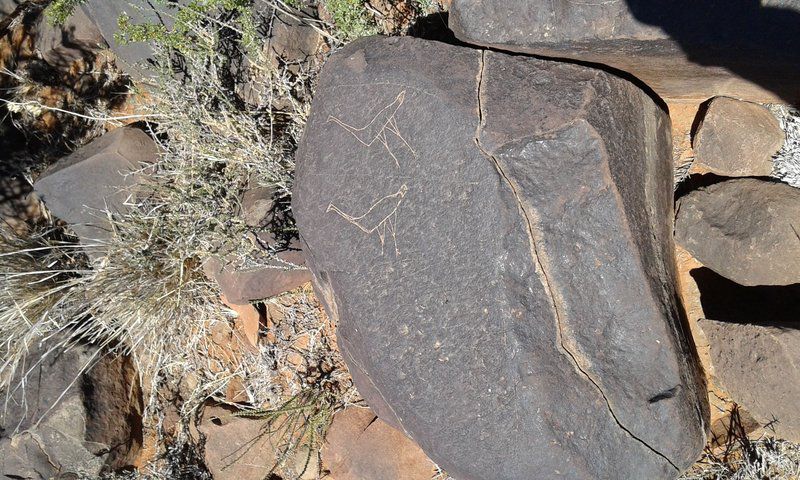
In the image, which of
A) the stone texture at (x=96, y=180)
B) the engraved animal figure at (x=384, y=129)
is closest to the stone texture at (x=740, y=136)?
the engraved animal figure at (x=384, y=129)

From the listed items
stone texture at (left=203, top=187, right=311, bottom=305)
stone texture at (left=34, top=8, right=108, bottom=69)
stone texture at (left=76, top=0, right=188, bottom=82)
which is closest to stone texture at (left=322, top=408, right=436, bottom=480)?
stone texture at (left=203, top=187, right=311, bottom=305)

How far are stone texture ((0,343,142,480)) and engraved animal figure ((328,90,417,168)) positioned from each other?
2117 millimetres

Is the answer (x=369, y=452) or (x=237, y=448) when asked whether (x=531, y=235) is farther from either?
(x=237, y=448)

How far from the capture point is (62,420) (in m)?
3.63

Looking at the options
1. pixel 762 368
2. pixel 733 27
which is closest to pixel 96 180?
pixel 733 27

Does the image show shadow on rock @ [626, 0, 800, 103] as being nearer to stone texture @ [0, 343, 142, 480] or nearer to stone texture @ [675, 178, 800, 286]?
stone texture @ [675, 178, 800, 286]

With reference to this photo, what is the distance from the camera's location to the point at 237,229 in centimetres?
319

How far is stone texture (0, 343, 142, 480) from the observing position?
3639 millimetres

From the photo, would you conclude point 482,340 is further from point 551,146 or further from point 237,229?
point 237,229

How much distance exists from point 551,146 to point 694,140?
86cm

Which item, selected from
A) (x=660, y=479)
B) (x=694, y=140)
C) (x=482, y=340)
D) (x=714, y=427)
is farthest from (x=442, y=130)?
(x=714, y=427)

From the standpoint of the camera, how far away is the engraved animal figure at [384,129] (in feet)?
7.54

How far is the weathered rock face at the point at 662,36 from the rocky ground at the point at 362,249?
0.02m

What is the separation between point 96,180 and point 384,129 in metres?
1.87
